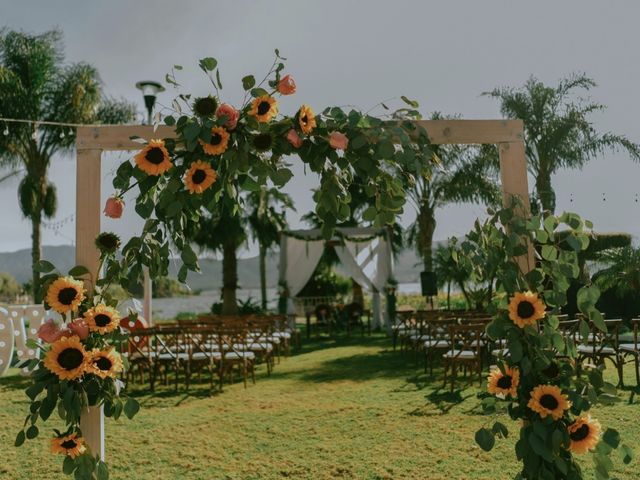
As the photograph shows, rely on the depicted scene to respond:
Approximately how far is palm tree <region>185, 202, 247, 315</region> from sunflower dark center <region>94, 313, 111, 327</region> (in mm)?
12699

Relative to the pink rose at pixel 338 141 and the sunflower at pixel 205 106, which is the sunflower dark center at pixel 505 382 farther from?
the sunflower at pixel 205 106

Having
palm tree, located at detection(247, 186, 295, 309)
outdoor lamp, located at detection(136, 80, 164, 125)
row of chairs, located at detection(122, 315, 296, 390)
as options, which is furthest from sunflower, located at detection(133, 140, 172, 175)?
palm tree, located at detection(247, 186, 295, 309)

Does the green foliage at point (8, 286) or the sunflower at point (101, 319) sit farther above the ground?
the green foliage at point (8, 286)

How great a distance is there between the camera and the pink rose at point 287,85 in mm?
2547

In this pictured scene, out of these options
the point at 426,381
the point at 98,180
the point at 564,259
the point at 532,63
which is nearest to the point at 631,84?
the point at 532,63

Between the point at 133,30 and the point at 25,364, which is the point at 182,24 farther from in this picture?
the point at 25,364

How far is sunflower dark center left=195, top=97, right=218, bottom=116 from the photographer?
2557mm

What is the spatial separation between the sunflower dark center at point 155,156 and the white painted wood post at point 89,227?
0.48m

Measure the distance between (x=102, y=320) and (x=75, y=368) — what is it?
225 mm

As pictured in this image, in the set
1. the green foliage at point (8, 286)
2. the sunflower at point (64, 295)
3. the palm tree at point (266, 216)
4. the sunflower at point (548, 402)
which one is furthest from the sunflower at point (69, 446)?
the green foliage at point (8, 286)

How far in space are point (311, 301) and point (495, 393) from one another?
1433cm

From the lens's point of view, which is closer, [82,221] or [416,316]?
[82,221]

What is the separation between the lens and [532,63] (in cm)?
1311

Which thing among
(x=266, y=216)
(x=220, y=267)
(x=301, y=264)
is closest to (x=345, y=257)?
(x=301, y=264)
